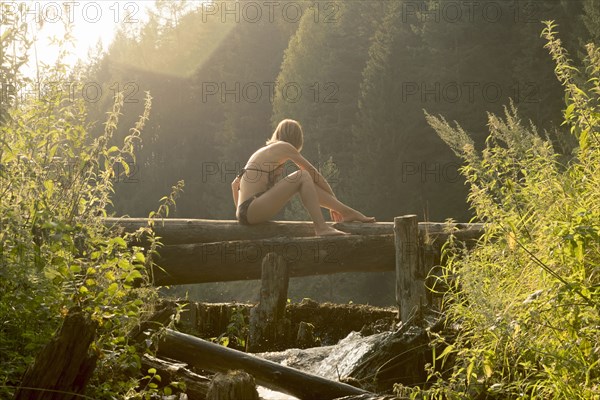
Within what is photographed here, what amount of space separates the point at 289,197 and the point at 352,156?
889 inches

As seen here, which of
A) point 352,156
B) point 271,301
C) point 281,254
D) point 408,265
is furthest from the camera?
point 352,156

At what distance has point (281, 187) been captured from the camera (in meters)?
8.45

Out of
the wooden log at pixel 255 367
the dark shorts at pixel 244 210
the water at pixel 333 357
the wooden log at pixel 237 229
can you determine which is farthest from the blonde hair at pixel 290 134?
the wooden log at pixel 255 367

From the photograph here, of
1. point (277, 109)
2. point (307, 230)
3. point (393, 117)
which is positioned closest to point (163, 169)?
point (277, 109)

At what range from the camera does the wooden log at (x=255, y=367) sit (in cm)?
454

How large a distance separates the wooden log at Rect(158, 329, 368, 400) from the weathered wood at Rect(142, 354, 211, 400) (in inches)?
4.1

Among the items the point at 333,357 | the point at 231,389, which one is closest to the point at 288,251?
the point at 333,357

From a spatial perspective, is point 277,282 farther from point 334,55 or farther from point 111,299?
point 334,55

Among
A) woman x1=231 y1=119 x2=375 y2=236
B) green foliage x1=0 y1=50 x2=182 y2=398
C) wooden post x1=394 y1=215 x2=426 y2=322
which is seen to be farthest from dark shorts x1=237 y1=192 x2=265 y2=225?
green foliage x1=0 y1=50 x2=182 y2=398

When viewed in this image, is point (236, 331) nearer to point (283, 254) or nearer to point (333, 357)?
point (283, 254)

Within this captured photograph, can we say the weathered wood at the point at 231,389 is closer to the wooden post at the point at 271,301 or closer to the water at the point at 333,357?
the water at the point at 333,357

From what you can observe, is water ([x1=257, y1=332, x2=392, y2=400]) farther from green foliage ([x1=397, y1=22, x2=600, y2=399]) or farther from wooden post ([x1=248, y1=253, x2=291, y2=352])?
wooden post ([x1=248, y1=253, x2=291, y2=352])

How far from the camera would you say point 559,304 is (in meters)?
3.94

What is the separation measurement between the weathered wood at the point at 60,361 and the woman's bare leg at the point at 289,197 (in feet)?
15.5
